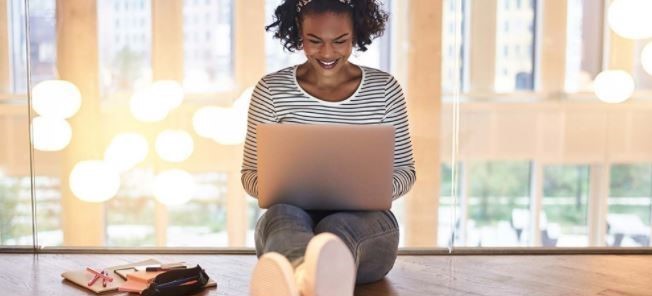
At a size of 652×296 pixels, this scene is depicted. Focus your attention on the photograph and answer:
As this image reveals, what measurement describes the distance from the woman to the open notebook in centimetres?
34

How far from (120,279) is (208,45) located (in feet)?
6.20

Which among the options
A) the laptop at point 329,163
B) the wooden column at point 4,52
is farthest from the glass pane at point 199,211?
the laptop at point 329,163

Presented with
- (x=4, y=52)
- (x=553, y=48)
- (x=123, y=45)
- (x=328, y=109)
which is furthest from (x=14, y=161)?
(x=553, y=48)

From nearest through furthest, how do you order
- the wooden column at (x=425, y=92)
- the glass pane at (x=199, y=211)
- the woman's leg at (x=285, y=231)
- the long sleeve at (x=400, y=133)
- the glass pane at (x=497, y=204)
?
the woman's leg at (x=285, y=231), the long sleeve at (x=400, y=133), the wooden column at (x=425, y=92), the glass pane at (x=199, y=211), the glass pane at (x=497, y=204)

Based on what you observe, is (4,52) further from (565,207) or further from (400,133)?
(565,207)

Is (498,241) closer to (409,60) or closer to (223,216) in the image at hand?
(409,60)

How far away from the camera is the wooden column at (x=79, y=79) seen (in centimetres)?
361

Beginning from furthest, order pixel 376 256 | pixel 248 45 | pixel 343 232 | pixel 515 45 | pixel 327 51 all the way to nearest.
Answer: pixel 515 45, pixel 248 45, pixel 327 51, pixel 376 256, pixel 343 232

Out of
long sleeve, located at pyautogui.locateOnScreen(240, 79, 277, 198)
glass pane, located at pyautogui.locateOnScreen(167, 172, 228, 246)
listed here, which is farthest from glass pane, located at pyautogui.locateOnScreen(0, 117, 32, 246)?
long sleeve, located at pyautogui.locateOnScreen(240, 79, 277, 198)

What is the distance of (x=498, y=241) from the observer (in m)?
4.12

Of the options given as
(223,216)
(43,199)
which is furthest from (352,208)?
(43,199)

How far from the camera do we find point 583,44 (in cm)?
377

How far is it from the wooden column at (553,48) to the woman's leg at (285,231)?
2305 mm

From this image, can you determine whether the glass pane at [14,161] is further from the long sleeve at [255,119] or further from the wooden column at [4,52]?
the long sleeve at [255,119]
